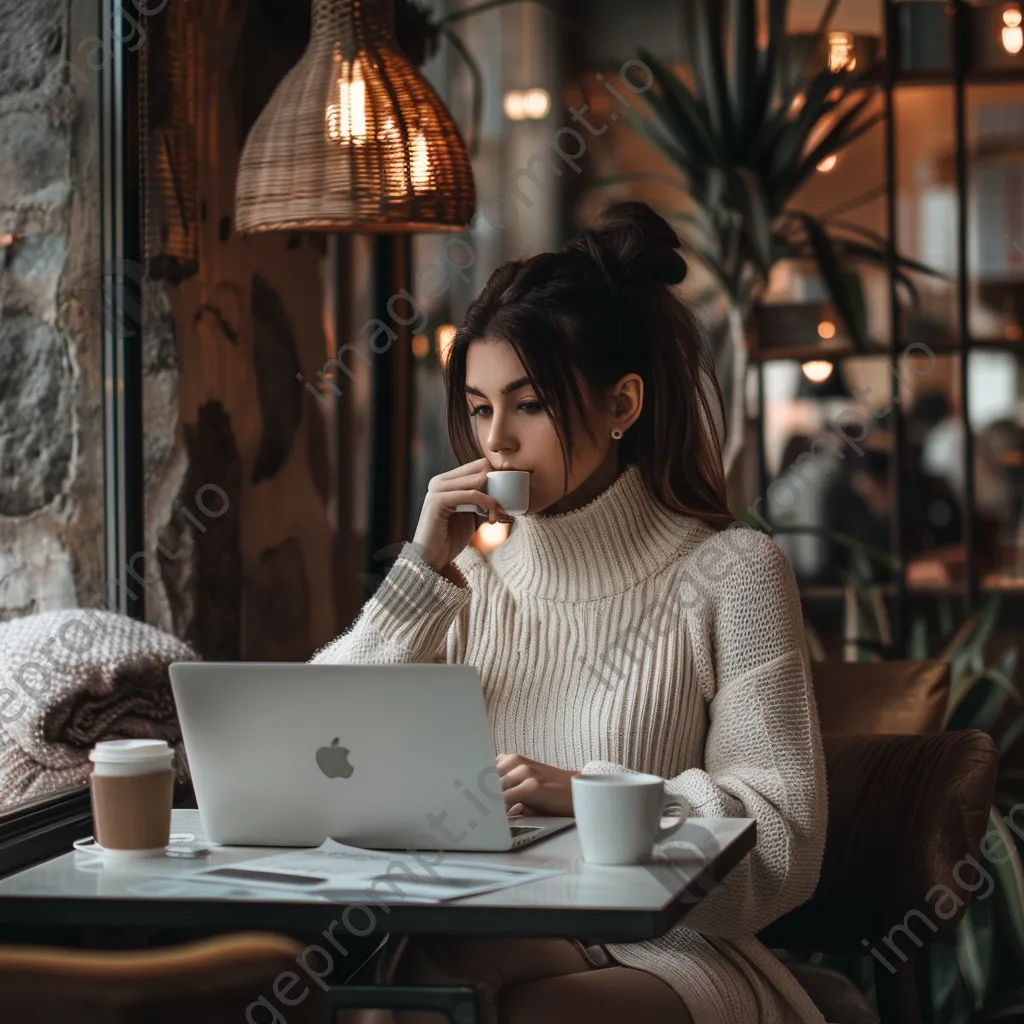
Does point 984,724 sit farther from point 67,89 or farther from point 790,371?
point 790,371

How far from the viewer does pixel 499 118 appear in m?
7.99

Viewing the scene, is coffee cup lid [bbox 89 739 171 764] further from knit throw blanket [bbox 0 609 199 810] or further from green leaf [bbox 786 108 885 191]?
green leaf [bbox 786 108 885 191]

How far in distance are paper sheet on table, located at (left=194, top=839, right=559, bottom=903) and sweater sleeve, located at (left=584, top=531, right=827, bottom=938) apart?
0.28 metres

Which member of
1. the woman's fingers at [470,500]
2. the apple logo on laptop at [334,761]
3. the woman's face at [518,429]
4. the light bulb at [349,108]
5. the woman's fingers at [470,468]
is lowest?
the apple logo on laptop at [334,761]

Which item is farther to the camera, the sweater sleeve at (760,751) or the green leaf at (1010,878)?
the green leaf at (1010,878)

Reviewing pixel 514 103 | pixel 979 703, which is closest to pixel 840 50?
pixel 979 703

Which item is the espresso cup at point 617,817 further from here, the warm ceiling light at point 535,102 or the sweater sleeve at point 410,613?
the warm ceiling light at point 535,102

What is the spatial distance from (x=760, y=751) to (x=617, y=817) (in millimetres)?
386

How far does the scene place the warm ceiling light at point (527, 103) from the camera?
7637 millimetres

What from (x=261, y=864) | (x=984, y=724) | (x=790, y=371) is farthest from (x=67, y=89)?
(x=790, y=371)

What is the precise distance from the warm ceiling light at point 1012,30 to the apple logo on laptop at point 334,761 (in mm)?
2878

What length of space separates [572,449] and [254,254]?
1146mm

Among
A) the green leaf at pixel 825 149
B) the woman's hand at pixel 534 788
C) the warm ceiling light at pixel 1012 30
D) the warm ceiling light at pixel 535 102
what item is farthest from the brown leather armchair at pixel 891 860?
the warm ceiling light at pixel 535 102

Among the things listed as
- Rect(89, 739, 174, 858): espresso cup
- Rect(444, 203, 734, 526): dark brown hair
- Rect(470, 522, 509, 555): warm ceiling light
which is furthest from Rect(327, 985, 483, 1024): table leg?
Rect(470, 522, 509, 555): warm ceiling light
